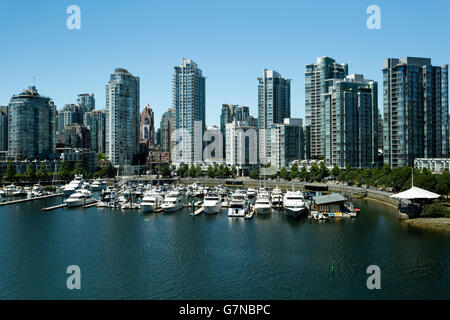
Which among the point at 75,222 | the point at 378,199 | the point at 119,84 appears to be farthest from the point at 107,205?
the point at 119,84

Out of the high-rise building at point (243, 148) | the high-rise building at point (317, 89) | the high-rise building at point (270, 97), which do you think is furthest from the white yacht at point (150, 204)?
the high-rise building at point (270, 97)

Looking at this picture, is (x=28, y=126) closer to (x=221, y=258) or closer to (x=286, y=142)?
(x=286, y=142)

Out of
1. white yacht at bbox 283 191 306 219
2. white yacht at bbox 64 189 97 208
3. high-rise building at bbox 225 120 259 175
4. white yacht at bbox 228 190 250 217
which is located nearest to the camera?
white yacht at bbox 283 191 306 219

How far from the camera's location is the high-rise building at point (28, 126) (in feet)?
479

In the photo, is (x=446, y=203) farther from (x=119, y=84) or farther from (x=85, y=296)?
(x=119, y=84)

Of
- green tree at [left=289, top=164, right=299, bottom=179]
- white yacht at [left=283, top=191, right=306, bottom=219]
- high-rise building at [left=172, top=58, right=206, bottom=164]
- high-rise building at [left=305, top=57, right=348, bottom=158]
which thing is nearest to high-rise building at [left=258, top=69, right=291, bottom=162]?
high-rise building at [left=305, top=57, right=348, bottom=158]

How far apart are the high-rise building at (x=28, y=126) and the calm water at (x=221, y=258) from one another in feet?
309

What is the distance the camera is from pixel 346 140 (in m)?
137

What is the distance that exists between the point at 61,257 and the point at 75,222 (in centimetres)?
2100

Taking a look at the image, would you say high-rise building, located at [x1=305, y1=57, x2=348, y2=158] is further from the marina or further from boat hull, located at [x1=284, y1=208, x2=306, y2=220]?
boat hull, located at [x1=284, y1=208, x2=306, y2=220]

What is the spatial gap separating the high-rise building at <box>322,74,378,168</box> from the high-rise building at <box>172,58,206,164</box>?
6115 cm

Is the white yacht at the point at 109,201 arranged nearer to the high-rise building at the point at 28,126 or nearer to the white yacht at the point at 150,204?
the white yacht at the point at 150,204

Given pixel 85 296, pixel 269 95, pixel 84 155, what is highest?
pixel 269 95

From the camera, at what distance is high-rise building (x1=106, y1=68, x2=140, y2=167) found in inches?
6983
